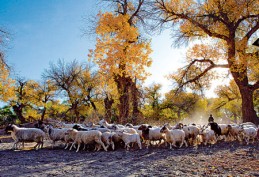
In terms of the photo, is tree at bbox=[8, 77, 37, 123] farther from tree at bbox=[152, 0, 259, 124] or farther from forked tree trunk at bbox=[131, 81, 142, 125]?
tree at bbox=[152, 0, 259, 124]

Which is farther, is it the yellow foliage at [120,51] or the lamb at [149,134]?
the yellow foliage at [120,51]

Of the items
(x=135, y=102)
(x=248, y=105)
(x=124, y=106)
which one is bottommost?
(x=248, y=105)

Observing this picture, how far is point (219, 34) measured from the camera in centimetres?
2045

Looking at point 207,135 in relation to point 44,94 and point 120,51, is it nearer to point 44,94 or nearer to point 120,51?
point 120,51

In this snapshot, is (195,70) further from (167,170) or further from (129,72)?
(167,170)

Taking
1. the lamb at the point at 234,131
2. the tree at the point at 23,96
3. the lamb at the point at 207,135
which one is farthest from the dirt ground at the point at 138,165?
the tree at the point at 23,96

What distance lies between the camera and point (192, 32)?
22.1 meters

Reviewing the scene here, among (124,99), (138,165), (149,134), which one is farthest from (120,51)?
(138,165)

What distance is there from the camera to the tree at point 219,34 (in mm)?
19234

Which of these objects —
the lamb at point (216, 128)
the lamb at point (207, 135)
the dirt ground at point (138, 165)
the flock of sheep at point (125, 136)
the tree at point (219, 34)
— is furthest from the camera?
the tree at point (219, 34)

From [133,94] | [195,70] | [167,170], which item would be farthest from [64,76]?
[167,170]

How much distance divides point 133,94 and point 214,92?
22.9 metres

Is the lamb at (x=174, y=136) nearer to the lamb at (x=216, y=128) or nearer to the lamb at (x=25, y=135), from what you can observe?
the lamb at (x=216, y=128)

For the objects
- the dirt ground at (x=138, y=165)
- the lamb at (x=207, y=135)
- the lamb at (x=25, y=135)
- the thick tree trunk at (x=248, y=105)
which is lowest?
the dirt ground at (x=138, y=165)
